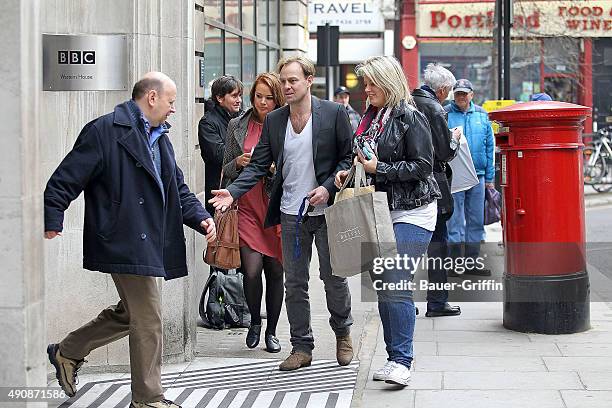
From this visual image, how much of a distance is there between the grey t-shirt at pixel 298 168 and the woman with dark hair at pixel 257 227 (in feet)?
2.09

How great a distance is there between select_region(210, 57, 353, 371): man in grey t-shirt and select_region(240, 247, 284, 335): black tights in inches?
22.2

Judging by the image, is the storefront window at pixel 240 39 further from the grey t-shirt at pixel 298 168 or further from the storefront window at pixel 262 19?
the grey t-shirt at pixel 298 168

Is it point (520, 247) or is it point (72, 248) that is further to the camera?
point (520, 247)

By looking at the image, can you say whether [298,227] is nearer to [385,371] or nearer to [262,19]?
[385,371]

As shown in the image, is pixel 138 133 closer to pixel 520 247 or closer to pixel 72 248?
pixel 72 248

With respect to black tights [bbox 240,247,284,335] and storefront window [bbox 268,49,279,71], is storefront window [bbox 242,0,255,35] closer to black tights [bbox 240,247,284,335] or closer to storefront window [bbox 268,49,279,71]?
storefront window [bbox 268,49,279,71]

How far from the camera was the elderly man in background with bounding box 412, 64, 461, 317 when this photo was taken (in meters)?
8.25

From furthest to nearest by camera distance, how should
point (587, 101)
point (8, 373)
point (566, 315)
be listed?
point (587, 101) < point (566, 315) < point (8, 373)

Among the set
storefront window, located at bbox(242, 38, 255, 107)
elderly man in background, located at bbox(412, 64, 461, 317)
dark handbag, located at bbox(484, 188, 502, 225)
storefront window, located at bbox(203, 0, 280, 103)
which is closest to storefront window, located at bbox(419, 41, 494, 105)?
storefront window, located at bbox(203, 0, 280, 103)

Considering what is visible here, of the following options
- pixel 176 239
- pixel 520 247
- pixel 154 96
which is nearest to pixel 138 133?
pixel 154 96

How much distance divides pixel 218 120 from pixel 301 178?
1.88m

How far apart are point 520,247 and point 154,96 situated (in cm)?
342

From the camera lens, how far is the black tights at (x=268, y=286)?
780 cm

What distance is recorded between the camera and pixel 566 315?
8.19 m
